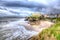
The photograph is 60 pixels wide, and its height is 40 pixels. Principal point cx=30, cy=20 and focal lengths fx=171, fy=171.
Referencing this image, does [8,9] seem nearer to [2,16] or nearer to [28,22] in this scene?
[2,16]

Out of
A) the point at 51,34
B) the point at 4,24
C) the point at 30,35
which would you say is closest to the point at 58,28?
the point at 51,34

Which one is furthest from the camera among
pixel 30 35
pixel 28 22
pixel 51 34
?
pixel 28 22

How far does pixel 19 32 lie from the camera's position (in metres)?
6.18

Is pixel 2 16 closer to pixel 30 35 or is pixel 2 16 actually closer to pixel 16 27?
pixel 16 27

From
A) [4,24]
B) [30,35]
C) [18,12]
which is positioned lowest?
[30,35]

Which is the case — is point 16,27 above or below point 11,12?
below

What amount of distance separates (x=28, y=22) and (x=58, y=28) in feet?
4.73

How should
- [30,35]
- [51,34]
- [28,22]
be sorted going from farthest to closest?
[28,22] → [30,35] → [51,34]

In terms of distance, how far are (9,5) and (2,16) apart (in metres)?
0.54

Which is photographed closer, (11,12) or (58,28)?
(58,28)

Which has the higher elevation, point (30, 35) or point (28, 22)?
point (28, 22)

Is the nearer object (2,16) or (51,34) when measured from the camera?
(51,34)

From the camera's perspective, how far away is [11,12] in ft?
20.1

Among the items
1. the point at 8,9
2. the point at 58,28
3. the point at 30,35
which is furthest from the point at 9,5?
the point at 58,28
